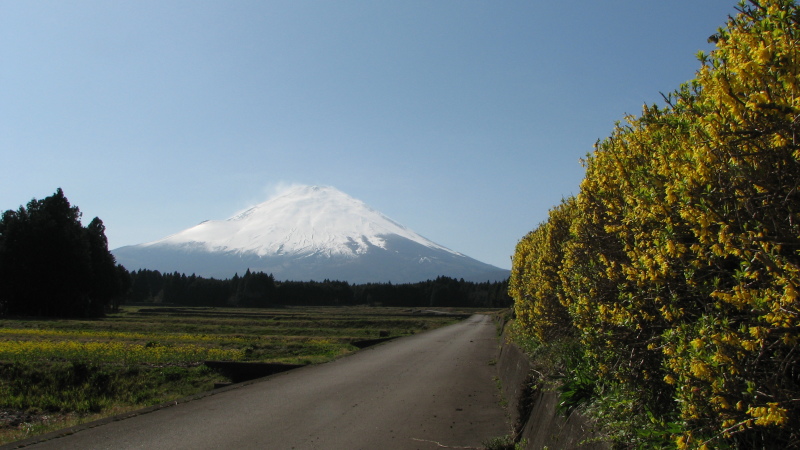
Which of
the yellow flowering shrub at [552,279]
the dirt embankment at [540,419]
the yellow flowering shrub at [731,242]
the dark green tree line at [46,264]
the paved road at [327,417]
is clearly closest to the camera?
the yellow flowering shrub at [731,242]

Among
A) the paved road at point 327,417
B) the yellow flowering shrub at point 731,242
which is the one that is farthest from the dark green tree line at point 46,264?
the yellow flowering shrub at point 731,242

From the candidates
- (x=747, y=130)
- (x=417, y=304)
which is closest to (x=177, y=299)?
(x=417, y=304)

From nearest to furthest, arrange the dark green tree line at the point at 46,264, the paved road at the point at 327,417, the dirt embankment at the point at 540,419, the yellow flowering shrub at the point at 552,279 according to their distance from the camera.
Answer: the dirt embankment at the point at 540,419 → the paved road at the point at 327,417 → the yellow flowering shrub at the point at 552,279 → the dark green tree line at the point at 46,264

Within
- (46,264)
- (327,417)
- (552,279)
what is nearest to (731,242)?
(552,279)

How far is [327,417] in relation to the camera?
9133mm

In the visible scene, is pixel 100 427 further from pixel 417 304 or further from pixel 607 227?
pixel 417 304

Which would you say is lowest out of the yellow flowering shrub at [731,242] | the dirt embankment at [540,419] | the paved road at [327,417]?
the paved road at [327,417]

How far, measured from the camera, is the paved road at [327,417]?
7.55 meters

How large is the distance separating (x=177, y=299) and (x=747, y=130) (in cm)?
12377

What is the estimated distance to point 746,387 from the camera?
2676 mm

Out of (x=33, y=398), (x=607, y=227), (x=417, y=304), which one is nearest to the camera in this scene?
(x=607, y=227)

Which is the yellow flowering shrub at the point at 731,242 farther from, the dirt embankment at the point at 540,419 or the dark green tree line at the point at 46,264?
the dark green tree line at the point at 46,264

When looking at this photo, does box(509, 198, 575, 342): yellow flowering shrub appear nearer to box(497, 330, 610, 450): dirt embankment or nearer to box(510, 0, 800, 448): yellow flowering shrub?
box(497, 330, 610, 450): dirt embankment

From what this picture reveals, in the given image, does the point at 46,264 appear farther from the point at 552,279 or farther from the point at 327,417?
the point at 552,279
